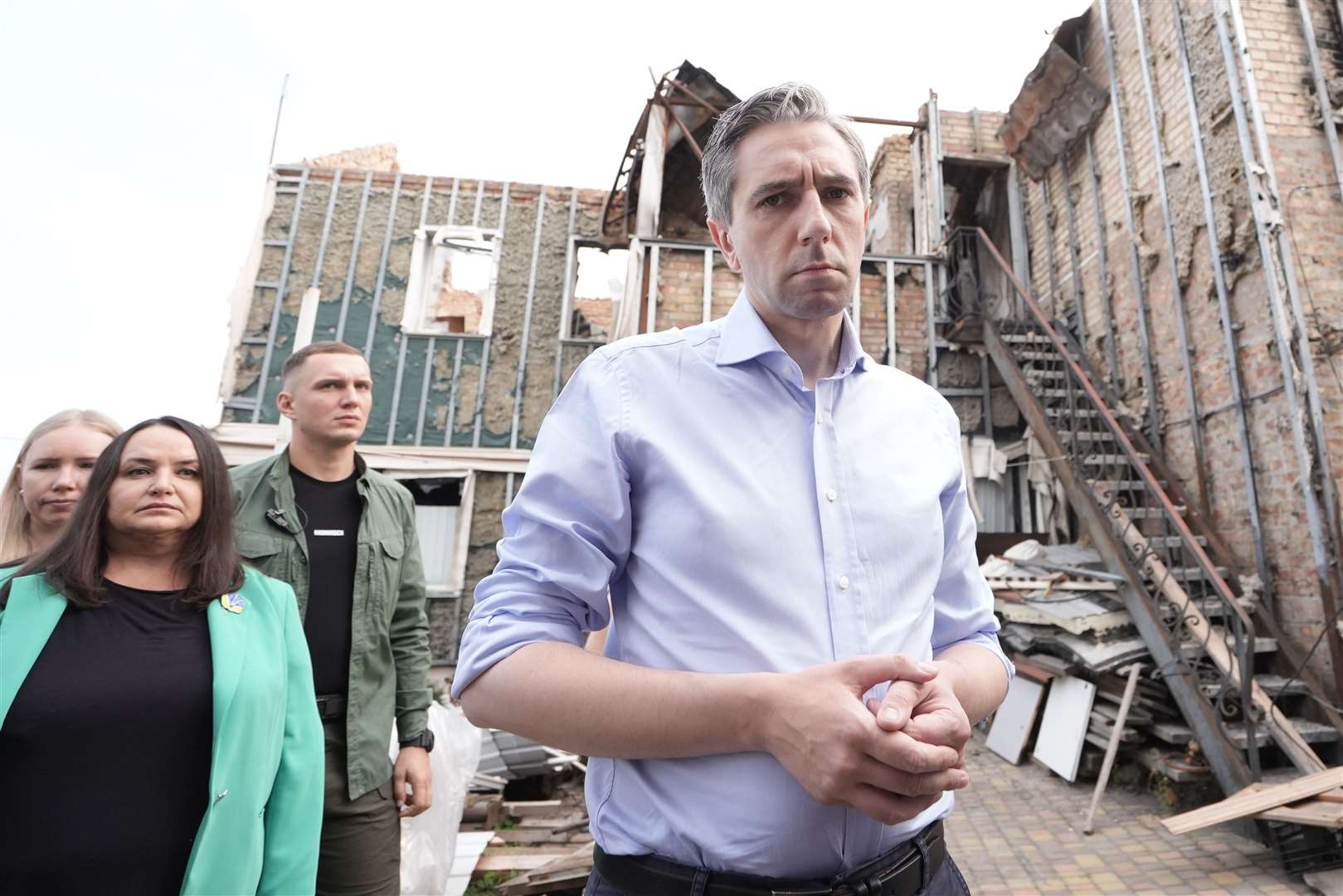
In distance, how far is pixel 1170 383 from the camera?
636 centimetres

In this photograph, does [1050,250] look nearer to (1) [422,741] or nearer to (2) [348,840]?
(1) [422,741]

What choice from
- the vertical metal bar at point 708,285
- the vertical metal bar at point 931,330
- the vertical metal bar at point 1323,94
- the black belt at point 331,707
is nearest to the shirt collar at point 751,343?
the black belt at point 331,707

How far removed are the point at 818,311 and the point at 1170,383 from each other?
6875 mm

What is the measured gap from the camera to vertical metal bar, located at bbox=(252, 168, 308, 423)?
30.9 ft

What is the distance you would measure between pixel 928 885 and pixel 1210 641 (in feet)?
17.3

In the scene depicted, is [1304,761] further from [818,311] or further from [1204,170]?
[818,311]

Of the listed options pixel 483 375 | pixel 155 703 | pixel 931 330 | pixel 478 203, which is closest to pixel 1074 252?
pixel 931 330

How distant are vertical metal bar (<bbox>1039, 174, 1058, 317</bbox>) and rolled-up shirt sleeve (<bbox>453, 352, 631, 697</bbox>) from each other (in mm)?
8939

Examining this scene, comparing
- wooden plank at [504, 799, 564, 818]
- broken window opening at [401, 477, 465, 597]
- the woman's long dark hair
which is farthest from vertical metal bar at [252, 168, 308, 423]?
the woman's long dark hair

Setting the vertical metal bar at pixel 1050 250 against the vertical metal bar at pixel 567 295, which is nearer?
the vertical metal bar at pixel 1050 250

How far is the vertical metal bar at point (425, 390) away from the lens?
Answer: 31.3 feet

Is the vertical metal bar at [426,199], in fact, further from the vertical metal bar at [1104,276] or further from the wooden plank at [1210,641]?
the wooden plank at [1210,641]

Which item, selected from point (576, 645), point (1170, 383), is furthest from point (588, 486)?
point (1170, 383)

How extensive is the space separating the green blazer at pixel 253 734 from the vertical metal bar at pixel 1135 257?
294 inches
